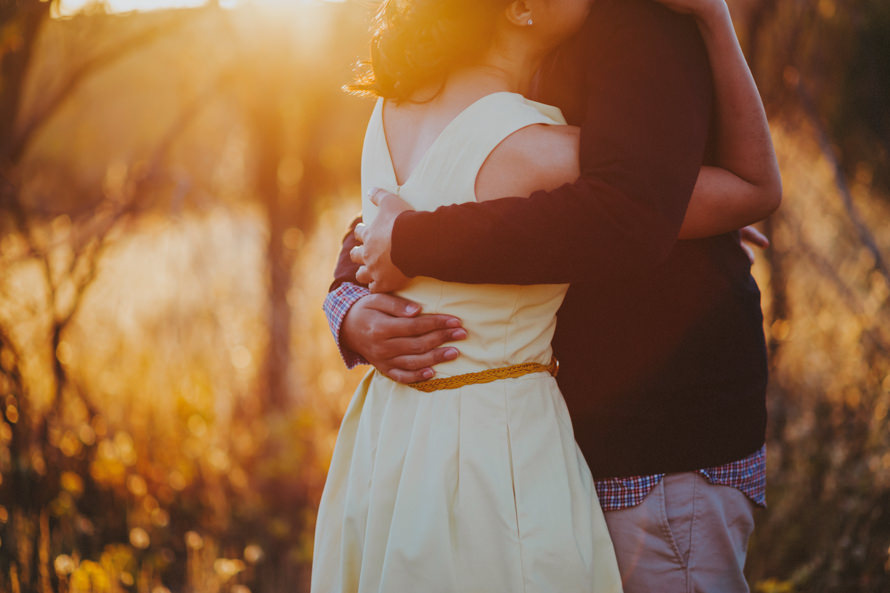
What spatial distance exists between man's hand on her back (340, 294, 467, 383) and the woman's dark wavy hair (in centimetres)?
43

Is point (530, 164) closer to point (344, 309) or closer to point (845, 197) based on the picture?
point (344, 309)

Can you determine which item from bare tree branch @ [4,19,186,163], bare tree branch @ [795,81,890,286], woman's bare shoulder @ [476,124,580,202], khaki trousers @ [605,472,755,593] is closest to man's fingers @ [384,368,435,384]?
woman's bare shoulder @ [476,124,580,202]

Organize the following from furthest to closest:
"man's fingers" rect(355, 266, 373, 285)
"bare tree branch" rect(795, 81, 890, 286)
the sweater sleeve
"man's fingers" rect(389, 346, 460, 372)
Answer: "bare tree branch" rect(795, 81, 890, 286)
"man's fingers" rect(355, 266, 373, 285)
"man's fingers" rect(389, 346, 460, 372)
the sweater sleeve

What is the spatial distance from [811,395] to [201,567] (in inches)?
127

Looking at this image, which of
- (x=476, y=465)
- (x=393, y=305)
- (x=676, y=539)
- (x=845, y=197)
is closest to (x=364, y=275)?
(x=393, y=305)

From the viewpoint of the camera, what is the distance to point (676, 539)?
4.58 ft

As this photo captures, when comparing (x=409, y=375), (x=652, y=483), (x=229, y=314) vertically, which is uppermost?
(x=409, y=375)

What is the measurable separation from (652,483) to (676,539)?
0.38 feet

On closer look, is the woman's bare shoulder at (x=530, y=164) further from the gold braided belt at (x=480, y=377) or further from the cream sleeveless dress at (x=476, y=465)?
the gold braided belt at (x=480, y=377)

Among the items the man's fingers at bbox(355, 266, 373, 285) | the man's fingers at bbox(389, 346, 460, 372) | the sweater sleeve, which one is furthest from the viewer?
the man's fingers at bbox(355, 266, 373, 285)

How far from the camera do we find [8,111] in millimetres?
3238

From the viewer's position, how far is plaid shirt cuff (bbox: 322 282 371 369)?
5.02 feet

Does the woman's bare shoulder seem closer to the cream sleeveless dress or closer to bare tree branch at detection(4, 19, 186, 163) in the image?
the cream sleeveless dress

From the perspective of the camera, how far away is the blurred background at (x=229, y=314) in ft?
9.49
